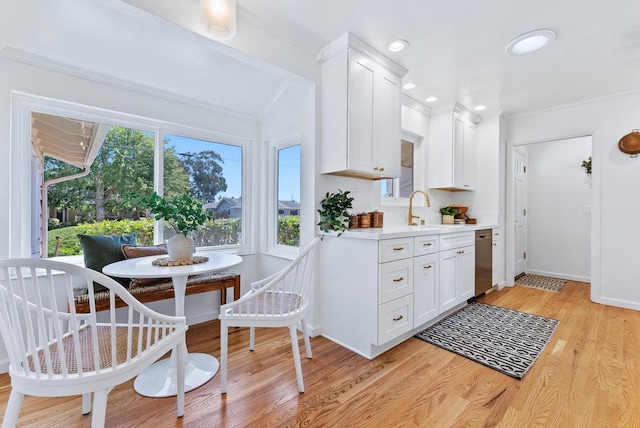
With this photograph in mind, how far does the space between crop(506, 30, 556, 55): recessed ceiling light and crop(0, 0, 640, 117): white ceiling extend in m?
0.05

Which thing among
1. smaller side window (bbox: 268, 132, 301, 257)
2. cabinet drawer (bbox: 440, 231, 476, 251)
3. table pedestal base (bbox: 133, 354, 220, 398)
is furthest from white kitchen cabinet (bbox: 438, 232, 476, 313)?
table pedestal base (bbox: 133, 354, 220, 398)

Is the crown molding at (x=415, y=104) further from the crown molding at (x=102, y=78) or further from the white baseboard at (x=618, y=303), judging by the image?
the white baseboard at (x=618, y=303)

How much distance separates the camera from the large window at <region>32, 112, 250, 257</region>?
2.16 meters

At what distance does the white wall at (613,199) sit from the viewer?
318 centimetres

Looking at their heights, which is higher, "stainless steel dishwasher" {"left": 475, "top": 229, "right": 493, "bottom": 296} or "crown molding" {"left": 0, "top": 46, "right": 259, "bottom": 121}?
"crown molding" {"left": 0, "top": 46, "right": 259, "bottom": 121}

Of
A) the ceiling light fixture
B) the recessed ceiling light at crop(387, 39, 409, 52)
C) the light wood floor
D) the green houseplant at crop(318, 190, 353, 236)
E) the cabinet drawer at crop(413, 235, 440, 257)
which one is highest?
the recessed ceiling light at crop(387, 39, 409, 52)

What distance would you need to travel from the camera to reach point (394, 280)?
85.8 inches

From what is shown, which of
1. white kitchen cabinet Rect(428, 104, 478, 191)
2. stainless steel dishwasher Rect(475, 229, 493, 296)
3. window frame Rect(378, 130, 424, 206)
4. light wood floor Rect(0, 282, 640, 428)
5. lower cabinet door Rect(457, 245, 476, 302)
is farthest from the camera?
white kitchen cabinet Rect(428, 104, 478, 191)

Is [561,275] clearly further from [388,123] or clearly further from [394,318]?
[388,123]

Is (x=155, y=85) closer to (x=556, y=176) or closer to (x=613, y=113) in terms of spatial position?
(x=613, y=113)

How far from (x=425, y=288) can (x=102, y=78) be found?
3166 millimetres

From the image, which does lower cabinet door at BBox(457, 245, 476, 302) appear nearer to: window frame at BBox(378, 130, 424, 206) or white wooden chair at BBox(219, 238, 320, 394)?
window frame at BBox(378, 130, 424, 206)

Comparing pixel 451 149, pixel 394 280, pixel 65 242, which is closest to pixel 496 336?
pixel 394 280

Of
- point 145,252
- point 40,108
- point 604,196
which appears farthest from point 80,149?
point 604,196
